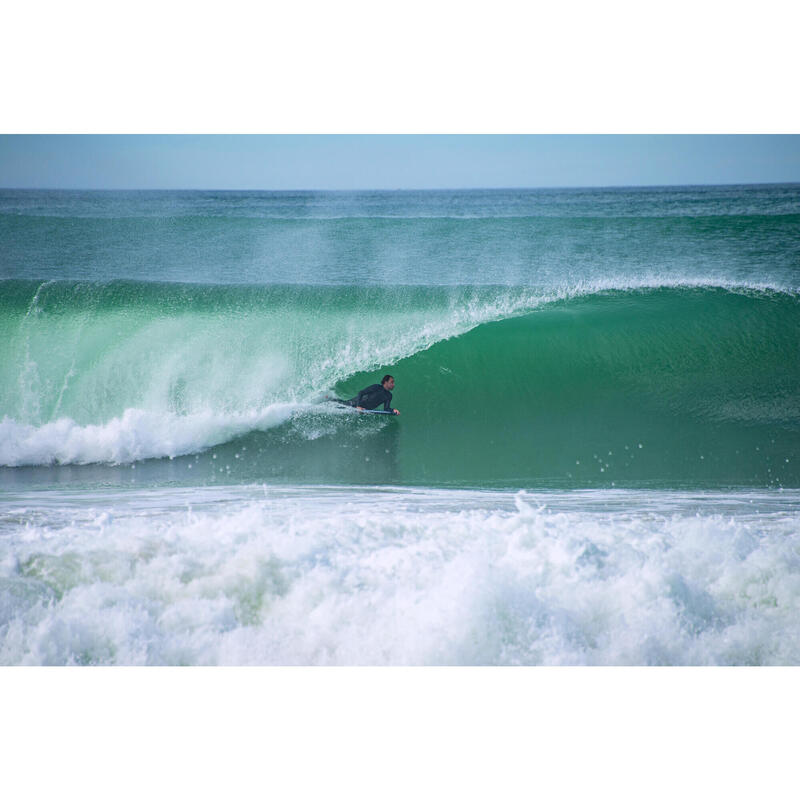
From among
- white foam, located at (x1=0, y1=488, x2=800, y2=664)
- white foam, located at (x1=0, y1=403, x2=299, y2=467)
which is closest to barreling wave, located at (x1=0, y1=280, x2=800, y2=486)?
white foam, located at (x1=0, y1=403, x2=299, y2=467)

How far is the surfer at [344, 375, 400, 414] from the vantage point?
4.09 m

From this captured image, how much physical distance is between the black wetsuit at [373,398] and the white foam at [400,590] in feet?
3.67

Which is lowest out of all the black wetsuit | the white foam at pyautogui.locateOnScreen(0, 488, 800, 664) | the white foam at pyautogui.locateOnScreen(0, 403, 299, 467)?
the white foam at pyautogui.locateOnScreen(0, 488, 800, 664)

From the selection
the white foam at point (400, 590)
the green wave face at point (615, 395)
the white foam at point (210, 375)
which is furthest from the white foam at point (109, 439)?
the green wave face at point (615, 395)

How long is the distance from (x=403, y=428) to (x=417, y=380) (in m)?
0.44

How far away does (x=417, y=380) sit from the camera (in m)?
4.38

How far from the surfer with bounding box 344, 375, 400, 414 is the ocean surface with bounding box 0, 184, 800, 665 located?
91 millimetres

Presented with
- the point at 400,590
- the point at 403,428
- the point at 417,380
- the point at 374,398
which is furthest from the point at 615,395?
the point at 400,590

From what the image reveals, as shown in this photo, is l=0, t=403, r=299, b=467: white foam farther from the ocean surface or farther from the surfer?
the surfer

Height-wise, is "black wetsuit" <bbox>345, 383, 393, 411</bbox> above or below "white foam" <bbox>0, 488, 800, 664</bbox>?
above

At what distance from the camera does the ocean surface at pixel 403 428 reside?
2559mm

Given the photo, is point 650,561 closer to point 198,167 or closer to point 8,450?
point 198,167

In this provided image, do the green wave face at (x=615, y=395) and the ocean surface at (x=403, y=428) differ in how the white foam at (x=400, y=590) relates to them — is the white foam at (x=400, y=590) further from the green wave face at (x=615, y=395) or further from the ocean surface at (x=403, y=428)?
the green wave face at (x=615, y=395)

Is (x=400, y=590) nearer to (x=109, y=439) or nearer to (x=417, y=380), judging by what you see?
(x=417, y=380)
